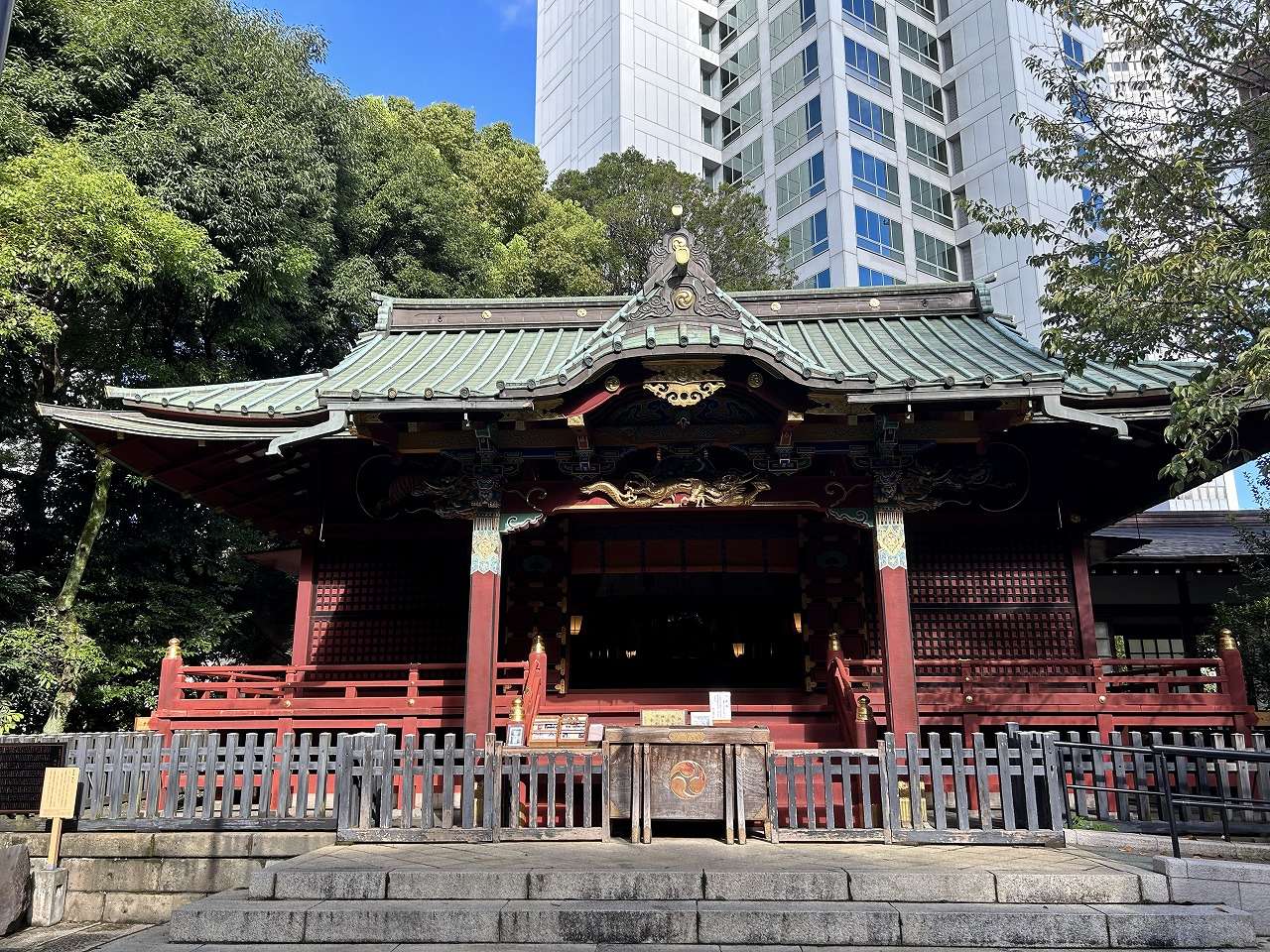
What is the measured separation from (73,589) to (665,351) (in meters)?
13.3

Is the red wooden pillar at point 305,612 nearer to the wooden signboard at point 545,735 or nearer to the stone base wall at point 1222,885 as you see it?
the wooden signboard at point 545,735

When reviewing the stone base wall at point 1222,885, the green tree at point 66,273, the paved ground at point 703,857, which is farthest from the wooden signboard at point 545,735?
the green tree at point 66,273

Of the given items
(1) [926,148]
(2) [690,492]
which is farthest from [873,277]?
(2) [690,492]

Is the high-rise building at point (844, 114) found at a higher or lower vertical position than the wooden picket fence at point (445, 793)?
higher

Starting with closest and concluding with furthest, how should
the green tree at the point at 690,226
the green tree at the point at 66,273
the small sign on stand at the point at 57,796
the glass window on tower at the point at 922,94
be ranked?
the small sign on stand at the point at 57,796, the green tree at the point at 66,273, the green tree at the point at 690,226, the glass window on tower at the point at 922,94

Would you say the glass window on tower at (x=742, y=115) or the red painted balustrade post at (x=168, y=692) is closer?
the red painted balustrade post at (x=168, y=692)

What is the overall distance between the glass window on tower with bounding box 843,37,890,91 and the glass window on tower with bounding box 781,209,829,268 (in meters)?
8.09

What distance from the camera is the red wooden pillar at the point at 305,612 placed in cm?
1388

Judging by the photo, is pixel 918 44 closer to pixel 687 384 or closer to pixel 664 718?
pixel 687 384

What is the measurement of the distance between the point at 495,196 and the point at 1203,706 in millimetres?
30204

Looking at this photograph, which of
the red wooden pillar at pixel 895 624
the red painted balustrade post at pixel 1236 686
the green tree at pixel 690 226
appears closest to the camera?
the red wooden pillar at pixel 895 624

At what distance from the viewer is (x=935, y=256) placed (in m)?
47.1

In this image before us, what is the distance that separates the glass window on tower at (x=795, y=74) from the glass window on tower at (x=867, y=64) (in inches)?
65.6

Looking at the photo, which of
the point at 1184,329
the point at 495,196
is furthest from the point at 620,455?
the point at 495,196
